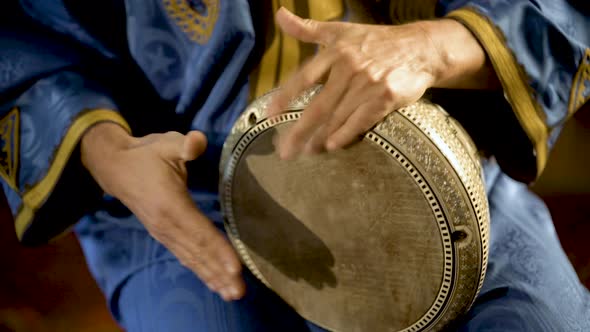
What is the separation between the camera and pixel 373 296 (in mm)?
600

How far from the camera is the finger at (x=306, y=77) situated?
0.52 metres

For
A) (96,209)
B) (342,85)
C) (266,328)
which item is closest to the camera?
(342,85)

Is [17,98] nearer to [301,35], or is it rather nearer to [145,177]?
[145,177]

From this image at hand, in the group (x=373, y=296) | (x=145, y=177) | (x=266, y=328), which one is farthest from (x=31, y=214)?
(x=373, y=296)

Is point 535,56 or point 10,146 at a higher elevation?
point 535,56

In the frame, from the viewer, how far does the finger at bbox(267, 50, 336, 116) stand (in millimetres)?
522

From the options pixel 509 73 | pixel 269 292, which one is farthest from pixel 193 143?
pixel 509 73

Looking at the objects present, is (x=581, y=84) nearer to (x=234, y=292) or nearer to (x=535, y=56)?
(x=535, y=56)

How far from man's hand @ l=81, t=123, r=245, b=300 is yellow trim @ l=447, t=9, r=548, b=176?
1.02ft

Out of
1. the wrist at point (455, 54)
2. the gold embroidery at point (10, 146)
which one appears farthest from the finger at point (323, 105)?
the gold embroidery at point (10, 146)

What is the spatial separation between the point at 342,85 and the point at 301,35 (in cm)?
7

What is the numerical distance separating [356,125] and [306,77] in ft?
0.22

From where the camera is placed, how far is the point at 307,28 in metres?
0.54

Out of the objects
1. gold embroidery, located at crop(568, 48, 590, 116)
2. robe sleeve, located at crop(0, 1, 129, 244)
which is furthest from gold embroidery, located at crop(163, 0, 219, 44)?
gold embroidery, located at crop(568, 48, 590, 116)
